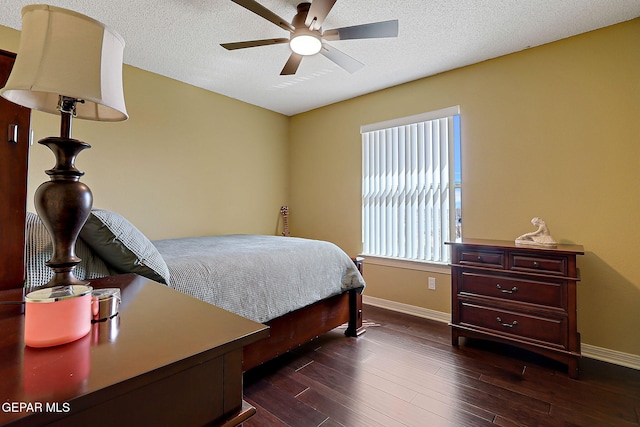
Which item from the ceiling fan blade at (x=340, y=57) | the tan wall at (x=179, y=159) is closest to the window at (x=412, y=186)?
the ceiling fan blade at (x=340, y=57)

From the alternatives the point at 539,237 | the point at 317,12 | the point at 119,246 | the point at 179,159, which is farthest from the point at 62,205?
the point at 539,237

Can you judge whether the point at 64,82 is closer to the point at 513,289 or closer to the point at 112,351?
the point at 112,351

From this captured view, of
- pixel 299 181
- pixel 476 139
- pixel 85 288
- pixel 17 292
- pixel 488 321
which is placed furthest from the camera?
pixel 299 181

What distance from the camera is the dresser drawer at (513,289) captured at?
6.73 feet

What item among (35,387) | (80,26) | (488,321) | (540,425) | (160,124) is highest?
(160,124)

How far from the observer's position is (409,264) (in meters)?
3.26

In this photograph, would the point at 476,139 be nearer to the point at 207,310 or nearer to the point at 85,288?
the point at 207,310

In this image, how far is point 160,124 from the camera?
3.17m

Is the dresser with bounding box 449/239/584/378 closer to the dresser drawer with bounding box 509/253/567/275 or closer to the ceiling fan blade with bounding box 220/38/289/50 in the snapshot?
the dresser drawer with bounding box 509/253/567/275

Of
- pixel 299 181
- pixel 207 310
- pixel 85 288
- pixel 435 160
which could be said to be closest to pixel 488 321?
pixel 435 160

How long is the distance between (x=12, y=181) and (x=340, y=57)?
2048 mm

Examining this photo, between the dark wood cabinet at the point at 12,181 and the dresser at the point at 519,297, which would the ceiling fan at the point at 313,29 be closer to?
the dark wood cabinet at the point at 12,181

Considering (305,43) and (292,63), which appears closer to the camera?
(305,43)

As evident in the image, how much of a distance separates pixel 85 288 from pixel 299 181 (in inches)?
149
